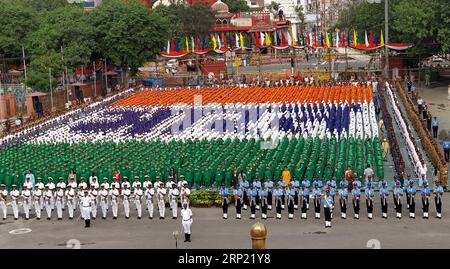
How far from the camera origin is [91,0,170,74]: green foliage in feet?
184

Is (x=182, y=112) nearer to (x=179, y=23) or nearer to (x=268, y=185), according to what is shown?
(x=268, y=185)

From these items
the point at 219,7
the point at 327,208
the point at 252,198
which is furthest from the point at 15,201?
the point at 219,7

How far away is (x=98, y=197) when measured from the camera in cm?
2142

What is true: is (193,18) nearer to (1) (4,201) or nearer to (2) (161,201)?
(1) (4,201)

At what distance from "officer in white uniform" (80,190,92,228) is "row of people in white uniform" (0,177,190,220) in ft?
0.33

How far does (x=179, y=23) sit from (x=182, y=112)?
42.4 m

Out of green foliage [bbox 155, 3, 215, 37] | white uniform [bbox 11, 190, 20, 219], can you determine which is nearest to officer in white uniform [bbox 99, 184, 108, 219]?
white uniform [bbox 11, 190, 20, 219]

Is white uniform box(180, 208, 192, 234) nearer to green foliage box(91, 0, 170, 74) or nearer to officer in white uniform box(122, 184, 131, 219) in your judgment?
officer in white uniform box(122, 184, 131, 219)

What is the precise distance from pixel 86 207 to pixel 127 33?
3802 cm

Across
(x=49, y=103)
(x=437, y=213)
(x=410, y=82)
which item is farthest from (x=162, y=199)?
(x=410, y=82)

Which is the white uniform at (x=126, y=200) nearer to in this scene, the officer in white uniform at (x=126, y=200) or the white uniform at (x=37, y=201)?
the officer in white uniform at (x=126, y=200)

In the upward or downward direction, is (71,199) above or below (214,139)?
above

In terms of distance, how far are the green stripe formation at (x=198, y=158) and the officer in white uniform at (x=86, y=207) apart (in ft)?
12.7

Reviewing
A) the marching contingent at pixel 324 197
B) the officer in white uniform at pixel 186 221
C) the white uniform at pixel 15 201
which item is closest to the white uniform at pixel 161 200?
the marching contingent at pixel 324 197
